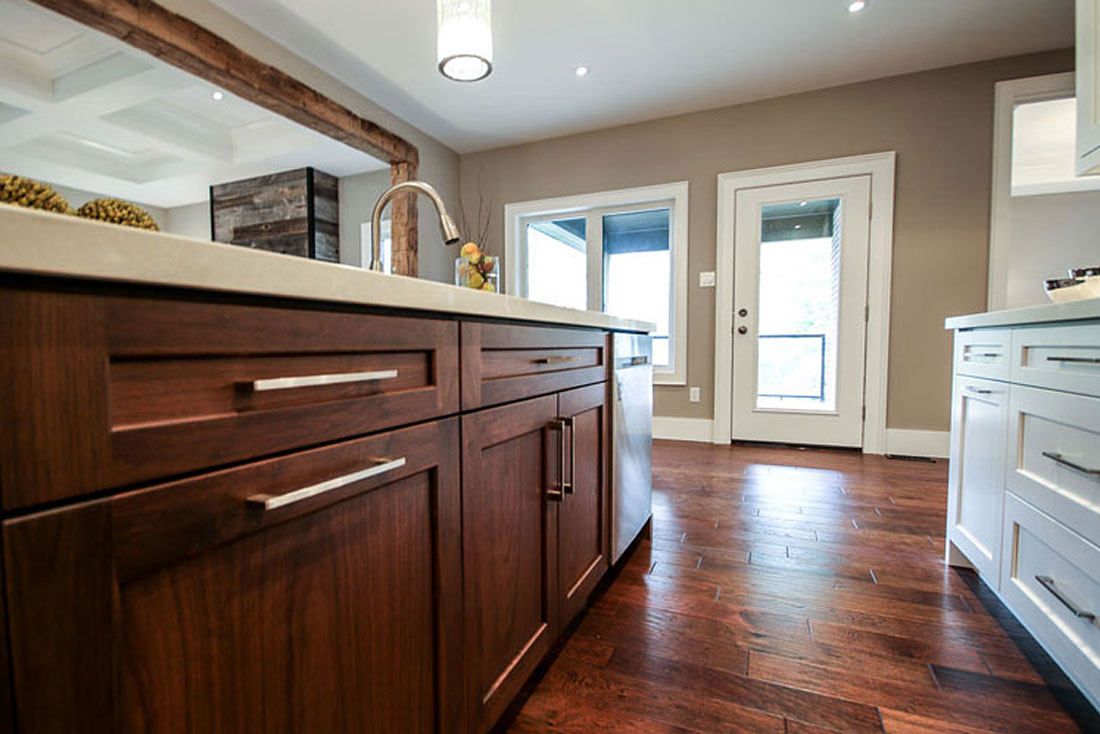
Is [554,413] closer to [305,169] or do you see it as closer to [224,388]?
[224,388]

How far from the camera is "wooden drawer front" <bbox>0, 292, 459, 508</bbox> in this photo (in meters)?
0.33

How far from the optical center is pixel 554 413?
1.09 meters

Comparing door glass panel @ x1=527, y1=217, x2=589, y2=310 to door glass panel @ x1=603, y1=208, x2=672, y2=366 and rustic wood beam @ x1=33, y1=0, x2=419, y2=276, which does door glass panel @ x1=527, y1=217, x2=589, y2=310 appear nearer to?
door glass panel @ x1=603, y1=208, x2=672, y2=366

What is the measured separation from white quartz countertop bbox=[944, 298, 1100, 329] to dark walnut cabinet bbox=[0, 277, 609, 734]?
115cm

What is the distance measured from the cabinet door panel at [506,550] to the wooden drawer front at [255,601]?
47 millimetres

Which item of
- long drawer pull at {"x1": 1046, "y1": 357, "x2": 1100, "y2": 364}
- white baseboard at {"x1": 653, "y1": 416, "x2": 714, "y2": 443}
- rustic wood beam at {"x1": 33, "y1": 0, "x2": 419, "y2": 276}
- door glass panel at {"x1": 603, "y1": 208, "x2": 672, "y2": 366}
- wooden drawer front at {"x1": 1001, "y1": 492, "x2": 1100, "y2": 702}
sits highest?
rustic wood beam at {"x1": 33, "y1": 0, "x2": 419, "y2": 276}

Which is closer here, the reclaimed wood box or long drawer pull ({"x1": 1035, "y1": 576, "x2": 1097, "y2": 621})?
long drawer pull ({"x1": 1035, "y1": 576, "x2": 1097, "y2": 621})

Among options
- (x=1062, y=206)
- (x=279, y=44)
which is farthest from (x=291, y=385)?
(x=1062, y=206)

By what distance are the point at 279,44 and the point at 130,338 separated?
3.39m

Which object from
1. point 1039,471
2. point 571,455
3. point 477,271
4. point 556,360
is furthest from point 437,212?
point 1039,471

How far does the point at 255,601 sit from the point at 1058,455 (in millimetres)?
1511

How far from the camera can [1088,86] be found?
4.61ft

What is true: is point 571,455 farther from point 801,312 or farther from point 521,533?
point 801,312

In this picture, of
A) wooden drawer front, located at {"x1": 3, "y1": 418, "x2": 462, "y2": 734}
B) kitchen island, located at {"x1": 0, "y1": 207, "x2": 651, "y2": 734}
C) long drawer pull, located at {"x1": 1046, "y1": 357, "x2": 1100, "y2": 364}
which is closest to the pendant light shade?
kitchen island, located at {"x1": 0, "y1": 207, "x2": 651, "y2": 734}
